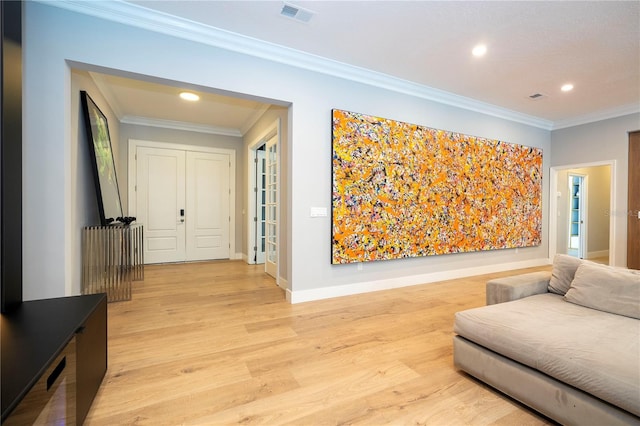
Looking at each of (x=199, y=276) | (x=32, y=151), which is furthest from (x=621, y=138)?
(x=32, y=151)

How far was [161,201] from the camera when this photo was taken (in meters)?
5.63

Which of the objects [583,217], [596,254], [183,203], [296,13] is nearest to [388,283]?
[296,13]

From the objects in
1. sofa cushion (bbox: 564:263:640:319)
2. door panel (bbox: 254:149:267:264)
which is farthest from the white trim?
sofa cushion (bbox: 564:263:640:319)

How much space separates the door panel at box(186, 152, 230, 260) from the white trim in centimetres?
345

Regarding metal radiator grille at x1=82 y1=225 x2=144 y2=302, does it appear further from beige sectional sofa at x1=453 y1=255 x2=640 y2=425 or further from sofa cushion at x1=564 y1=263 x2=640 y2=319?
sofa cushion at x1=564 y1=263 x2=640 y2=319

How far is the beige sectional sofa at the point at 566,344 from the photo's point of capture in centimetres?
126

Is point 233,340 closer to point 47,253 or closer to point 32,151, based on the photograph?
point 47,253

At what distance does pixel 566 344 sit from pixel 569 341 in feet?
0.13

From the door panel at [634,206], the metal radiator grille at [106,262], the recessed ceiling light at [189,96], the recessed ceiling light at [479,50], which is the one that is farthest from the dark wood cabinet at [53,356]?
the door panel at [634,206]

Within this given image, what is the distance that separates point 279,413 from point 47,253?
229cm

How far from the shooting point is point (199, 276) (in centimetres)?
461

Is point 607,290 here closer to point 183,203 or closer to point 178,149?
point 183,203

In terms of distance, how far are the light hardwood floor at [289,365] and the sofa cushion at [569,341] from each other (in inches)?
13.4

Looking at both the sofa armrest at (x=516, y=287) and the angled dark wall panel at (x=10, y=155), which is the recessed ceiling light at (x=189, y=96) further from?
the sofa armrest at (x=516, y=287)
